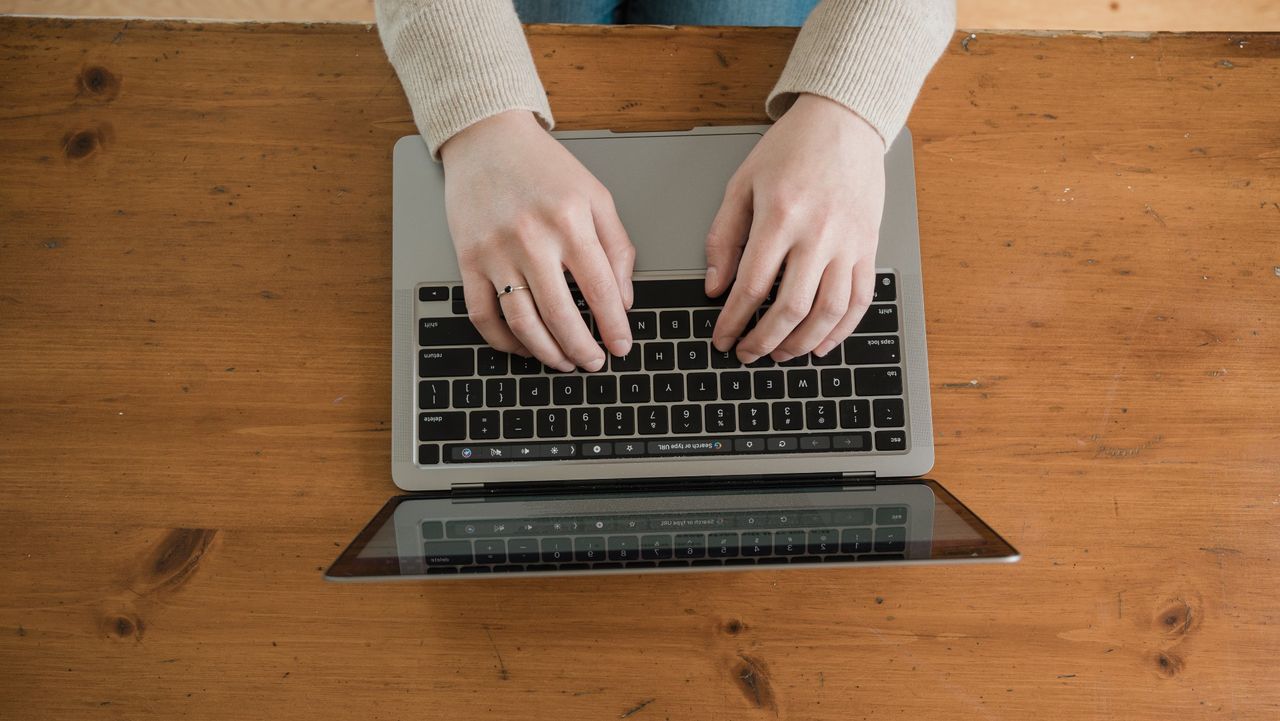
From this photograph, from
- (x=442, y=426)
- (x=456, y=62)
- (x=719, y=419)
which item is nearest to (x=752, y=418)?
(x=719, y=419)

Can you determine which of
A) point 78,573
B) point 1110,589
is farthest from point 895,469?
point 78,573

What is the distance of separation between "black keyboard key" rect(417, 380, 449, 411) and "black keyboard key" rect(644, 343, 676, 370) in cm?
15

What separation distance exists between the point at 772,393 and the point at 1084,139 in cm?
36

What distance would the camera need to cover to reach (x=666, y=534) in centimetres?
53

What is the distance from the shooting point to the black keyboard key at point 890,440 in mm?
592

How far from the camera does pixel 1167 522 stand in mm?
615

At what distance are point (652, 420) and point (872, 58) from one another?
0.32 meters

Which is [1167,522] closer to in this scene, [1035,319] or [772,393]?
[1035,319]

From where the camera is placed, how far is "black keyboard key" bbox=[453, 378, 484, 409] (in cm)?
60

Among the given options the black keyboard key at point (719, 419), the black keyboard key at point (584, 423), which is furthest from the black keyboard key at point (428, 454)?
the black keyboard key at point (719, 419)

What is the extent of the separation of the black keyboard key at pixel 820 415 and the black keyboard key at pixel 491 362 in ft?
0.76

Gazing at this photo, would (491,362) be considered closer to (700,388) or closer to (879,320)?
(700,388)

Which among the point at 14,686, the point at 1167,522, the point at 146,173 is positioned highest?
the point at 146,173

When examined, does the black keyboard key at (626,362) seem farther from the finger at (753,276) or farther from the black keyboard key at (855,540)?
the black keyboard key at (855,540)
